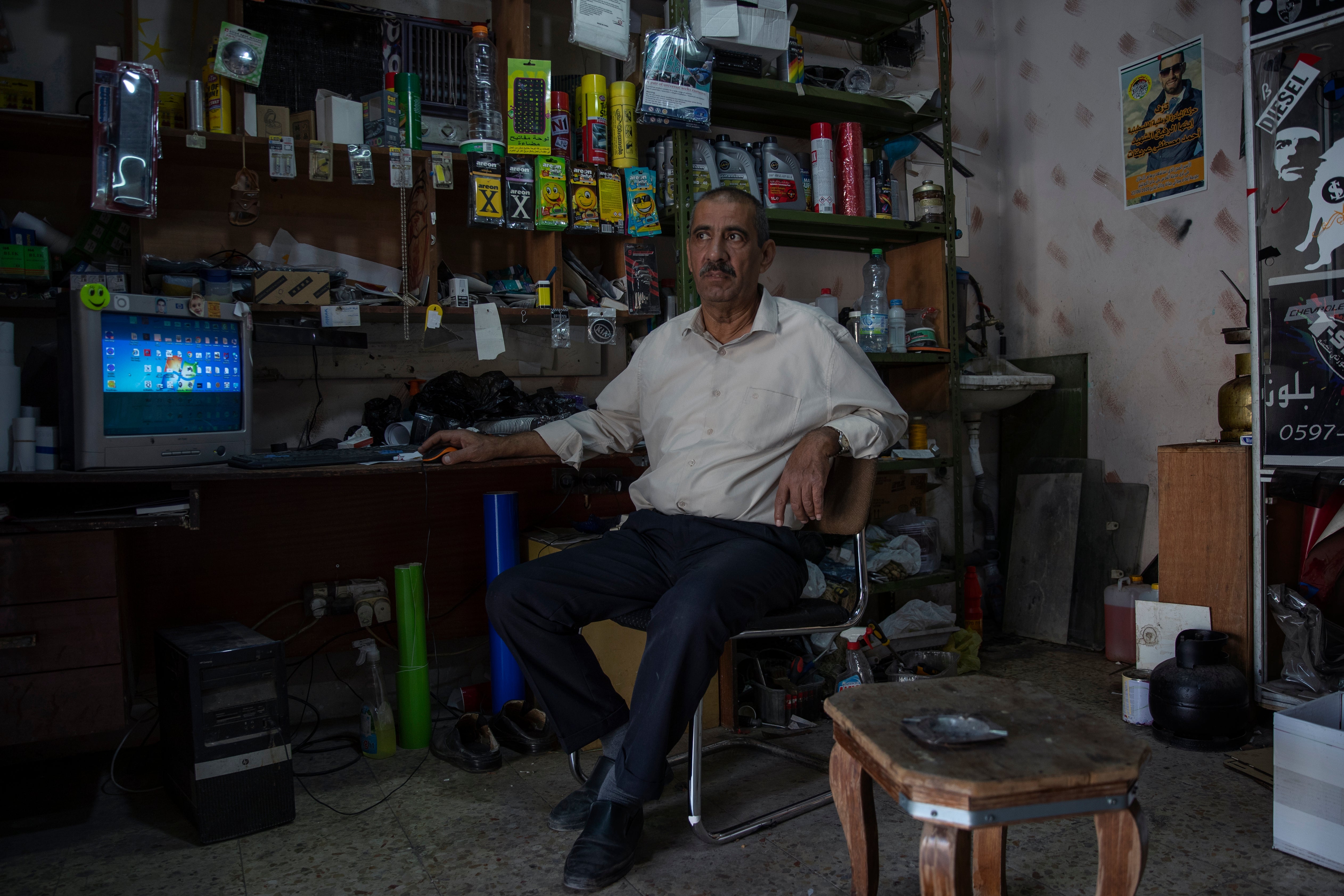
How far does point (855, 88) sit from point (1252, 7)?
122 centimetres

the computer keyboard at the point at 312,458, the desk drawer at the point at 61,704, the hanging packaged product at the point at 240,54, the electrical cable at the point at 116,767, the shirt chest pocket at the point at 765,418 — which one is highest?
the hanging packaged product at the point at 240,54

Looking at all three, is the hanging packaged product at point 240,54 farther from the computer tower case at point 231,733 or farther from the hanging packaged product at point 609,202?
the computer tower case at point 231,733

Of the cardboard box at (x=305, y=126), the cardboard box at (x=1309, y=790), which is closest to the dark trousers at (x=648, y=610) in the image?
the cardboard box at (x=1309, y=790)

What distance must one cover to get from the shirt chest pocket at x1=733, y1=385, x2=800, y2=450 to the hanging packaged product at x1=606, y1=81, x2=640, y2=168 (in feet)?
3.44

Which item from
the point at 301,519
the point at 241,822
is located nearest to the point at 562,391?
the point at 301,519

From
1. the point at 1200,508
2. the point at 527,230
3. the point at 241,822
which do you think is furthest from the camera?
the point at 527,230

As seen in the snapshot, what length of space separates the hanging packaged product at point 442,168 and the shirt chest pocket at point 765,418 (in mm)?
1103

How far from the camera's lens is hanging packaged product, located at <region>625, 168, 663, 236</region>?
2.64m

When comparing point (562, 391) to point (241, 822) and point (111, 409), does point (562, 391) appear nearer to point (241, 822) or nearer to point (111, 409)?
point (111, 409)

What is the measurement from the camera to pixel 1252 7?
2273 mm

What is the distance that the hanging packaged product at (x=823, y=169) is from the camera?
9.47ft

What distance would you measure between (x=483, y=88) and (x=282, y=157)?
0.63 m

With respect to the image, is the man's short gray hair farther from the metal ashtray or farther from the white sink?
the white sink

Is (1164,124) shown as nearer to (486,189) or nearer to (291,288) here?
(486,189)
